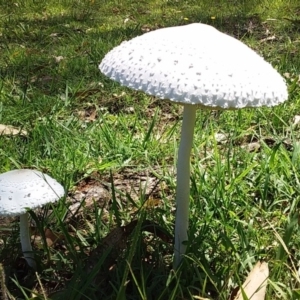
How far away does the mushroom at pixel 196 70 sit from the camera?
62.9 inches

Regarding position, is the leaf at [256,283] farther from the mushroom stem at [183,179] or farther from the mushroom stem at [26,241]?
the mushroom stem at [26,241]

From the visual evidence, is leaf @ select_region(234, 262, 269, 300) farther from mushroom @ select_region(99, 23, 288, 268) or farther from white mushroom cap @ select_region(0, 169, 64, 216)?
white mushroom cap @ select_region(0, 169, 64, 216)

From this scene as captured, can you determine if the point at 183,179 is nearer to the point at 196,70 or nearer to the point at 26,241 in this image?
the point at 196,70

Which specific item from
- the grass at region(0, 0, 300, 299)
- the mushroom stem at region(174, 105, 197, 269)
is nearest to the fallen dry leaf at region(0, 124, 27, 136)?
the grass at region(0, 0, 300, 299)

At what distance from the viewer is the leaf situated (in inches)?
78.0

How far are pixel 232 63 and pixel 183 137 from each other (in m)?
0.43

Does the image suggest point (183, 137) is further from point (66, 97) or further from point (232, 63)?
point (66, 97)

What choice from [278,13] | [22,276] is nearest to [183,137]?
[22,276]

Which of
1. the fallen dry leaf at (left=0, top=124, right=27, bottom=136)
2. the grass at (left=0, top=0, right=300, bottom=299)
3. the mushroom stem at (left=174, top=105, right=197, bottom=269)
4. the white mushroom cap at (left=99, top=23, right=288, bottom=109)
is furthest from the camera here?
the fallen dry leaf at (left=0, top=124, right=27, bottom=136)

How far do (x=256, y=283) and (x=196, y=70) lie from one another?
0.95 m

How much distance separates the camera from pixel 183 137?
6.59 feet

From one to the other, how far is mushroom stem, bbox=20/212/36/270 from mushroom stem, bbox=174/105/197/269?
2.14 ft

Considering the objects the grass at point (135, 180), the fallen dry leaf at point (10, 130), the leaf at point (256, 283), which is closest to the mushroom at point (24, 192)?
the grass at point (135, 180)

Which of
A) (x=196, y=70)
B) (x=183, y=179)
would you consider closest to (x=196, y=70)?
(x=196, y=70)
